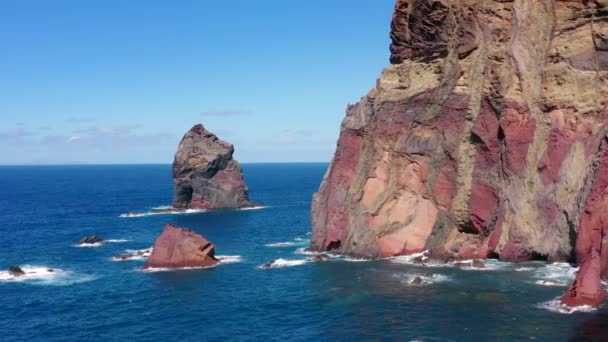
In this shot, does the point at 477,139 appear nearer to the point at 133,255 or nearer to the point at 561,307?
the point at 561,307

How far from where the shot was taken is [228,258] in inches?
3784

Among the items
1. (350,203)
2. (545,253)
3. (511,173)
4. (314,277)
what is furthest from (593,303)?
(350,203)

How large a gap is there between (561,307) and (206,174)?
388 feet

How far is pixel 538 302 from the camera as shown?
6144 cm

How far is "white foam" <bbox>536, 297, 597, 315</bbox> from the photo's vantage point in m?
57.6

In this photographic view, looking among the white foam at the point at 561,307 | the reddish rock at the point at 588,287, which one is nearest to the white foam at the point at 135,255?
the white foam at the point at 561,307

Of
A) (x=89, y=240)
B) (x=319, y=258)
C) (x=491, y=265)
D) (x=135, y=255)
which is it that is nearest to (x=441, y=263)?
(x=491, y=265)

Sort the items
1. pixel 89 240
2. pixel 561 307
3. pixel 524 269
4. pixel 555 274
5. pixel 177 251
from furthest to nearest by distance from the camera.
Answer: pixel 89 240, pixel 177 251, pixel 524 269, pixel 555 274, pixel 561 307

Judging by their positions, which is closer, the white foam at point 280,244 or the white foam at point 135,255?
the white foam at point 135,255

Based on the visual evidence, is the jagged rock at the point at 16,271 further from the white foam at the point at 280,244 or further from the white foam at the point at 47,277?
the white foam at the point at 280,244

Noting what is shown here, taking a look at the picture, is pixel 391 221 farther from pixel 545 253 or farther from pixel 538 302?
pixel 538 302

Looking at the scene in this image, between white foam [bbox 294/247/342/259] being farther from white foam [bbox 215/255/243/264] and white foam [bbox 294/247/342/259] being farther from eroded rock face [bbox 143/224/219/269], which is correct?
eroded rock face [bbox 143/224/219/269]

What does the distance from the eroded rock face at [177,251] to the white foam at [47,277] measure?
366 inches

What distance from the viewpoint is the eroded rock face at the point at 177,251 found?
88.9 metres
